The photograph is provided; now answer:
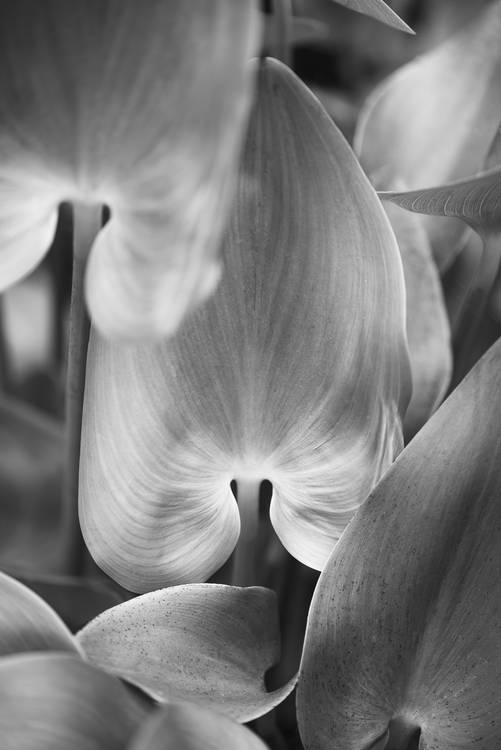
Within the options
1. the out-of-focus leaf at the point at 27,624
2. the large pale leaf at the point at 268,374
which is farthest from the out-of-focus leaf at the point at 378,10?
the out-of-focus leaf at the point at 27,624

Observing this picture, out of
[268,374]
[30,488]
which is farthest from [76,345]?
[30,488]

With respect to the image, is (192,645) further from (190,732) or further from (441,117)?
(441,117)

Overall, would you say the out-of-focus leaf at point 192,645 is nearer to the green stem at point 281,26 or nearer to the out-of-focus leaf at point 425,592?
the out-of-focus leaf at point 425,592

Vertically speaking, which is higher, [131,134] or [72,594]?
[131,134]

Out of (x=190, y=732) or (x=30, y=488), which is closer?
(x=190, y=732)

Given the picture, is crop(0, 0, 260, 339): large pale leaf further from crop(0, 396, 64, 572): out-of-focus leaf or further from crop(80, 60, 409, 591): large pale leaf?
crop(0, 396, 64, 572): out-of-focus leaf

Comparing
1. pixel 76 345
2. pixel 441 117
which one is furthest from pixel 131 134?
pixel 441 117

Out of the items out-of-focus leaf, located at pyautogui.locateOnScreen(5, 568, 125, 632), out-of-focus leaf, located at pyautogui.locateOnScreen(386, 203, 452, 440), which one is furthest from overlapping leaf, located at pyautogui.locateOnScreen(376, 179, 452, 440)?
out-of-focus leaf, located at pyautogui.locateOnScreen(5, 568, 125, 632)
